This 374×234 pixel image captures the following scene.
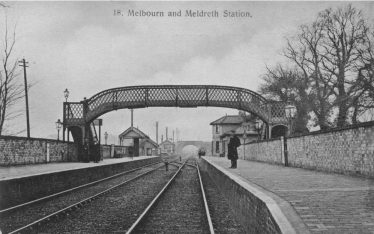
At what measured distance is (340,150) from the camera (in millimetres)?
12172

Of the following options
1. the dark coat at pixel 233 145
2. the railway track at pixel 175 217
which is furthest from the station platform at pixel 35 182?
the dark coat at pixel 233 145

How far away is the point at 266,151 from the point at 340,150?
12.1 m

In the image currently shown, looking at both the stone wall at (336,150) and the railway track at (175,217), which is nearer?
the railway track at (175,217)

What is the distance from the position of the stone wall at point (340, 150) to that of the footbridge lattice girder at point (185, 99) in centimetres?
789

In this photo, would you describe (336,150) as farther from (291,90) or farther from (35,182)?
(291,90)

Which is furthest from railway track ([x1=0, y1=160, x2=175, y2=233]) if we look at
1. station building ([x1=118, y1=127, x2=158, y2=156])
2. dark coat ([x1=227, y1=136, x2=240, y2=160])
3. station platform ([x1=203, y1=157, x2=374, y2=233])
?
station building ([x1=118, y1=127, x2=158, y2=156])

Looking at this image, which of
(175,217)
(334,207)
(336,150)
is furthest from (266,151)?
(334,207)

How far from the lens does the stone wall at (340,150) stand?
10.1 metres

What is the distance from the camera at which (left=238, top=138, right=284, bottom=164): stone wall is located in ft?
67.9

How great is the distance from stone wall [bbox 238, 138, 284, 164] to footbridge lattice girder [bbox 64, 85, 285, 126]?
2039 mm

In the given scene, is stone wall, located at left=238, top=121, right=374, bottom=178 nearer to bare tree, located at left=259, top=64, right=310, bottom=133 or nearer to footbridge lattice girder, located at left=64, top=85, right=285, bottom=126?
footbridge lattice girder, located at left=64, top=85, right=285, bottom=126

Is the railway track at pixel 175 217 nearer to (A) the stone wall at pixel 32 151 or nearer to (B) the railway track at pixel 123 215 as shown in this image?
(B) the railway track at pixel 123 215

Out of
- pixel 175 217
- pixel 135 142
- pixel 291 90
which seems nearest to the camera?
pixel 175 217

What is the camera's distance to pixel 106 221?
856 centimetres
